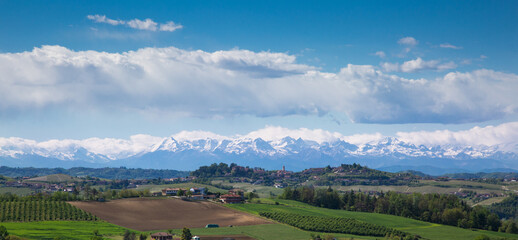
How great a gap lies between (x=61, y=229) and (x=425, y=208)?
103111 mm

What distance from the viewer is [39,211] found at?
455 feet

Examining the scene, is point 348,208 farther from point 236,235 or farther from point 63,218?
point 63,218

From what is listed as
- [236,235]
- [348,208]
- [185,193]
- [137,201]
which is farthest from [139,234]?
[348,208]

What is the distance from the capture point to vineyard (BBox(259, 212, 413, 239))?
5364 inches

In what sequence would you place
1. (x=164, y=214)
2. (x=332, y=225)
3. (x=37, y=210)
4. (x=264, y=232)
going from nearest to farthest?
(x=264, y=232) < (x=37, y=210) < (x=332, y=225) < (x=164, y=214)

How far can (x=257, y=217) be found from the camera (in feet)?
495

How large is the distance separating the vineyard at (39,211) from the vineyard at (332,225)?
43581 mm

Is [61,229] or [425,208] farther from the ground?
[425,208]

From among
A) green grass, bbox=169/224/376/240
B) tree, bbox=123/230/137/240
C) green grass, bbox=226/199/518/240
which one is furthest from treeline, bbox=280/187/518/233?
tree, bbox=123/230/137/240

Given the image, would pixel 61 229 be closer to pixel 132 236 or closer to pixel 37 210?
pixel 132 236

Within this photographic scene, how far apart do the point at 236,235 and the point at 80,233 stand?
29262 millimetres

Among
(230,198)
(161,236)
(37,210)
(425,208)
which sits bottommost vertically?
(161,236)

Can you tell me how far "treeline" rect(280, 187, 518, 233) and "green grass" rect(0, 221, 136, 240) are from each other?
86503 millimetres

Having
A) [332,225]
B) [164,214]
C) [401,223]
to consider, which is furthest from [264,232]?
[401,223]
